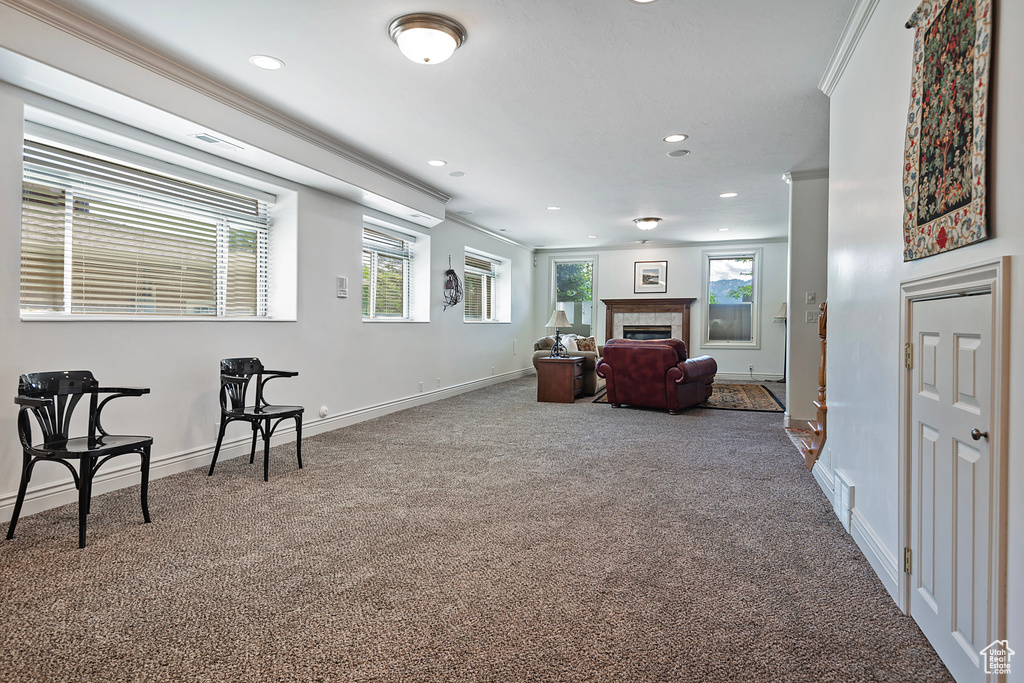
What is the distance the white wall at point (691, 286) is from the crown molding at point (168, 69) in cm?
630

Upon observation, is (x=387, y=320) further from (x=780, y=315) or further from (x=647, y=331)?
(x=780, y=315)

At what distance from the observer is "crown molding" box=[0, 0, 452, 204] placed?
2.55m

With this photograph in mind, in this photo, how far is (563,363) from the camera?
6.83 metres

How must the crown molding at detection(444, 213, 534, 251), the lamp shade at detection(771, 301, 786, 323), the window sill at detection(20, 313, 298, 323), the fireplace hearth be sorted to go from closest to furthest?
the window sill at detection(20, 313, 298, 323)
the crown molding at detection(444, 213, 534, 251)
the lamp shade at detection(771, 301, 786, 323)
the fireplace hearth

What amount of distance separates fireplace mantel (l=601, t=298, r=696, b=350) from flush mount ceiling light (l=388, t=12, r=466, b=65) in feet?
25.4

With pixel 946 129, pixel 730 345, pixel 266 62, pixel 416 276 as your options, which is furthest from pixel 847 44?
pixel 730 345

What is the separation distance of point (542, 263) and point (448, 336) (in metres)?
3.97

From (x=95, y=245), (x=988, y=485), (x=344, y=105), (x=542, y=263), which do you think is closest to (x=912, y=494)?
(x=988, y=485)

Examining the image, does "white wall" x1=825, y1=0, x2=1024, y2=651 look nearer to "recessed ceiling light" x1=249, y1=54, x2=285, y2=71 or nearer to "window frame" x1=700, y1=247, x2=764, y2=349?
"recessed ceiling light" x1=249, y1=54, x2=285, y2=71

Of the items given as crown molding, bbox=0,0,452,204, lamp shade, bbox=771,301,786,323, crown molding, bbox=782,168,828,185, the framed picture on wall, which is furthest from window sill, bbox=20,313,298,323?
lamp shade, bbox=771,301,786,323

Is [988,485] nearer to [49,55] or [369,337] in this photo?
[49,55]

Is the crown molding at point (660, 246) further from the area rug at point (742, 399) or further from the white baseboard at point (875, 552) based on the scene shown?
the white baseboard at point (875, 552)

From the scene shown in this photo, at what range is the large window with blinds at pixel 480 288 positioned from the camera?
828 cm

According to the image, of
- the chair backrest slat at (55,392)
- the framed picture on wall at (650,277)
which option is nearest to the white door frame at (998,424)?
the chair backrest slat at (55,392)
